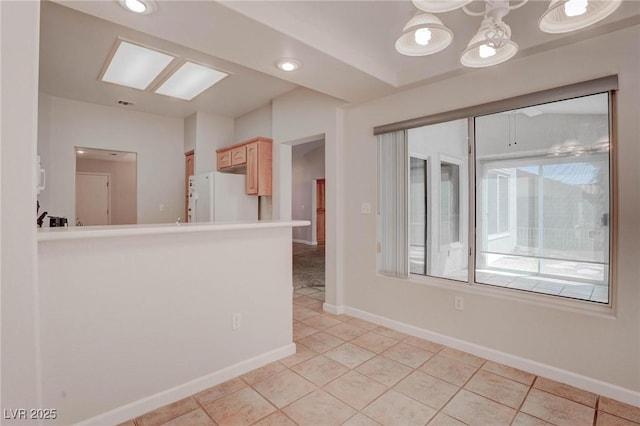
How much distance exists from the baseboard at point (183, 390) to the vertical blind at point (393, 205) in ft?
Result: 4.45

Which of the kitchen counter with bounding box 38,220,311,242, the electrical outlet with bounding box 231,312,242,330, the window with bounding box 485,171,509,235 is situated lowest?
the electrical outlet with bounding box 231,312,242,330

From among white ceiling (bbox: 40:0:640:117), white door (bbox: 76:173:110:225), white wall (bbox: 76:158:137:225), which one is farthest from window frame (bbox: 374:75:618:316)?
white door (bbox: 76:173:110:225)

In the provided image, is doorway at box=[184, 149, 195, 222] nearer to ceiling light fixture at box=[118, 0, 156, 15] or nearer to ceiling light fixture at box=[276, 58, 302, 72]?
ceiling light fixture at box=[276, 58, 302, 72]

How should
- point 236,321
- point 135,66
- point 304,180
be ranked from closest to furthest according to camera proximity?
1. point 236,321
2. point 135,66
3. point 304,180

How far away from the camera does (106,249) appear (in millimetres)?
1774

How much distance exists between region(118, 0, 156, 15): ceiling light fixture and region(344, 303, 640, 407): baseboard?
3.19 meters

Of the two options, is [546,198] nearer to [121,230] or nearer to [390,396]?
[390,396]

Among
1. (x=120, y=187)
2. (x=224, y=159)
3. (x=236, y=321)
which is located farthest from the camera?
(x=120, y=187)

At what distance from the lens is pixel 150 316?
1.94 meters

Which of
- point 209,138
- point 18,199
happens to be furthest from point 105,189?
point 18,199

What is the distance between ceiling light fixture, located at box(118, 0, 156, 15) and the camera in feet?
5.68

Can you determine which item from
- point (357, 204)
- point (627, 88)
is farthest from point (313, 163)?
point (627, 88)

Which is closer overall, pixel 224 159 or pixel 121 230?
pixel 121 230

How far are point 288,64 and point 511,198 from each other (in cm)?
221
